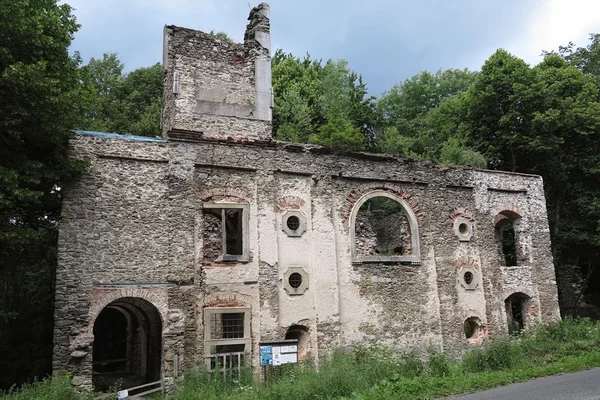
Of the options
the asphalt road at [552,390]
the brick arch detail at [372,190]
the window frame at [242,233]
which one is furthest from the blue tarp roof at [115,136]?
the asphalt road at [552,390]

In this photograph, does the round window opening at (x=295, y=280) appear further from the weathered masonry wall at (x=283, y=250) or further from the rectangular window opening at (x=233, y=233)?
the rectangular window opening at (x=233, y=233)

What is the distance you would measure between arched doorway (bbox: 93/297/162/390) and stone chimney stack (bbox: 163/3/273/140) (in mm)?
4994

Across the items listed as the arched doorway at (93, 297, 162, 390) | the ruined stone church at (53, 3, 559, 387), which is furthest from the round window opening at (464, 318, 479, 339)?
the arched doorway at (93, 297, 162, 390)

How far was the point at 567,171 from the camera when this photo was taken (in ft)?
70.6

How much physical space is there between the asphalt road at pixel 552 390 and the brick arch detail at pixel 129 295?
6.29m

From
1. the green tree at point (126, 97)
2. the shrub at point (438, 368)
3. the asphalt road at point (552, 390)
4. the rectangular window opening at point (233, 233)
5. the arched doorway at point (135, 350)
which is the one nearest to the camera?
the asphalt road at point (552, 390)

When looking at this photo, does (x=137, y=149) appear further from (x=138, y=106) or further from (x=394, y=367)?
(x=138, y=106)

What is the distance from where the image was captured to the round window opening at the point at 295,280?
504 inches

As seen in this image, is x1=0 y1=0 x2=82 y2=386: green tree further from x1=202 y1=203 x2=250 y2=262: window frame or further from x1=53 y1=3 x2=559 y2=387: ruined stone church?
x1=202 y1=203 x2=250 y2=262: window frame

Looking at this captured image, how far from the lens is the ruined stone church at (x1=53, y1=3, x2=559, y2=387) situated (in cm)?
1114

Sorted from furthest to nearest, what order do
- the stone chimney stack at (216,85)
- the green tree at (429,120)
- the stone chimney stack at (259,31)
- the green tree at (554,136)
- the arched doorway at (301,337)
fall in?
the green tree at (429,120), the green tree at (554,136), the stone chimney stack at (259,31), the stone chimney stack at (216,85), the arched doorway at (301,337)

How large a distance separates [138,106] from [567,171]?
2301cm

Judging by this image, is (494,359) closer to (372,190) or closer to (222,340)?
(372,190)

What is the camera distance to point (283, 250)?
12820 mm
